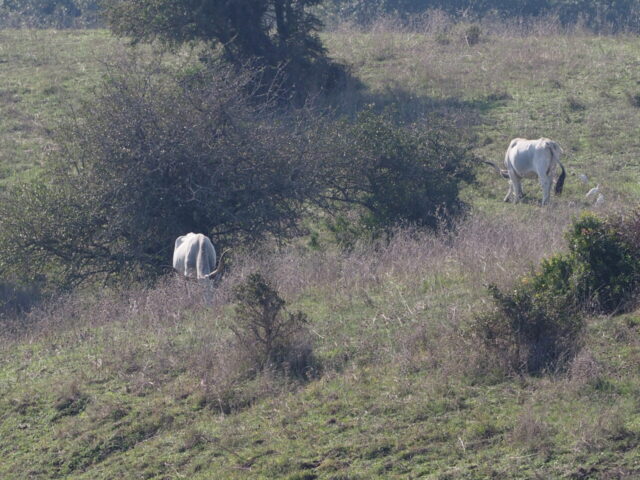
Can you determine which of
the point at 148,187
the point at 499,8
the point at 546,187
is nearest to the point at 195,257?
the point at 148,187

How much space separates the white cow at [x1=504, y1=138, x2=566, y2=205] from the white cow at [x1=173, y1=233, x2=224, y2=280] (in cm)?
722

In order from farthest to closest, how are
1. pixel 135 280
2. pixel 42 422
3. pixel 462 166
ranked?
1. pixel 462 166
2. pixel 135 280
3. pixel 42 422

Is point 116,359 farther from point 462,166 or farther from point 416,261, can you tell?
point 462,166

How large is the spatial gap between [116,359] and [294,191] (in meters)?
5.89

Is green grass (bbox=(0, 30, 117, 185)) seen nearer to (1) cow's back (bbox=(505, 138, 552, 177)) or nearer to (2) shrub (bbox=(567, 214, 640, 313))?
(1) cow's back (bbox=(505, 138, 552, 177))

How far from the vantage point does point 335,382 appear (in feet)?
24.7

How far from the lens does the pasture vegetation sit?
6.25 m

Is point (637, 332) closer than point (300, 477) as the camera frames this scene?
No

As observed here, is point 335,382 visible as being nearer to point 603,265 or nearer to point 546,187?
point 603,265

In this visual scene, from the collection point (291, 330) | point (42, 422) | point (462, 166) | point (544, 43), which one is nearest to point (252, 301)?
point (291, 330)

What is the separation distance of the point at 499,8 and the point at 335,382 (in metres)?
33.4

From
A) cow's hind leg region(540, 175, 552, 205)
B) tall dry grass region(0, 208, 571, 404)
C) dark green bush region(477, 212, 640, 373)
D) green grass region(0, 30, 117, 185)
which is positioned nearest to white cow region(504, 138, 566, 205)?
cow's hind leg region(540, 175, 552, 205)

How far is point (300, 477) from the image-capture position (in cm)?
624

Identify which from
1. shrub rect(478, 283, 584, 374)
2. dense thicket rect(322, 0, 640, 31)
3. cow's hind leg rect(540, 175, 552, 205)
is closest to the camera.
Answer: shrub rect(478, 283, 584, 374)
